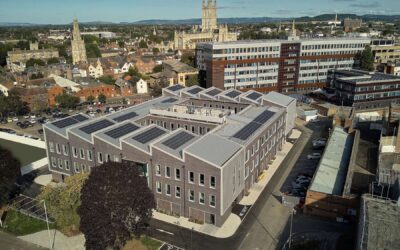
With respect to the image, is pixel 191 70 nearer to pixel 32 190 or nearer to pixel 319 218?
pixel 32 190

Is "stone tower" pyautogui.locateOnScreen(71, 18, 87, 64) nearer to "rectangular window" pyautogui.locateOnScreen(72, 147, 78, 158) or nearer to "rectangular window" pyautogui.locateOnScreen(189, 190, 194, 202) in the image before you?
"rectangular window" pyautogui.locateOnScreen(72, 147, 78, 158)

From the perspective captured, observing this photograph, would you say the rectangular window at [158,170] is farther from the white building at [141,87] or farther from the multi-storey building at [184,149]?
the white building at [141,87]

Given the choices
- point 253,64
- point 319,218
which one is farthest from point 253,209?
point 253,64

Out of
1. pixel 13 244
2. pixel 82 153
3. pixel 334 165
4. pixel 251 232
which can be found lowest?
pixel 13 244

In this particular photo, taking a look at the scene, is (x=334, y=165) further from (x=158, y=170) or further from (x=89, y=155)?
(x=89, y=155)

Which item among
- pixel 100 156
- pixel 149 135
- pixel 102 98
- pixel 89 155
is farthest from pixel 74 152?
pixel 102 98

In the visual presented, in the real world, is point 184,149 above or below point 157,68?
above

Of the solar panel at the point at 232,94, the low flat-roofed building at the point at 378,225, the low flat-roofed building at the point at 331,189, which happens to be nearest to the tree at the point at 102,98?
the solar panel at the point at 232,94
